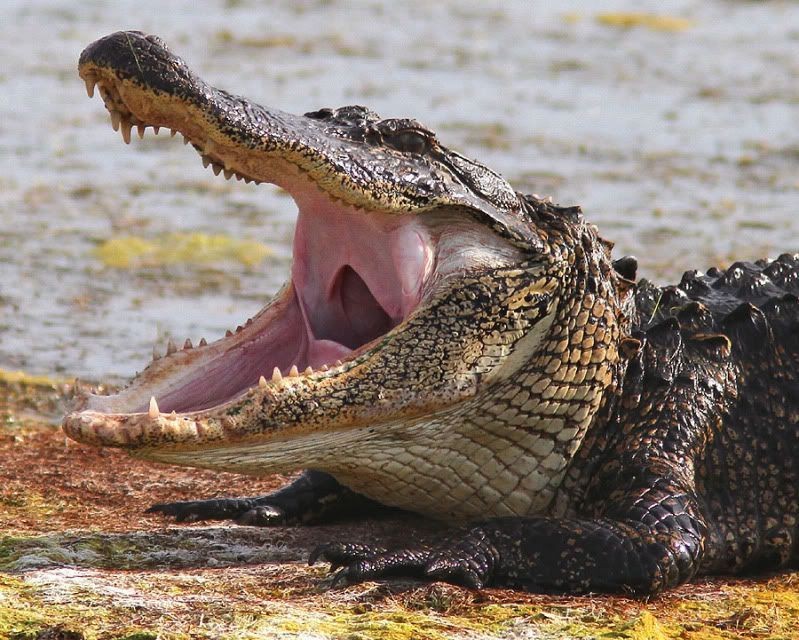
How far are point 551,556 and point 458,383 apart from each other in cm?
60

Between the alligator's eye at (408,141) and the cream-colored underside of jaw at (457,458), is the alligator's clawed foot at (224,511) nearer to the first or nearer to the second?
the cream-colored underside of jaw at (457,458)

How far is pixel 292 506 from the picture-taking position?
18.2ft

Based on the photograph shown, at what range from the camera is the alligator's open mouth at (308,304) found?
15.3 ft

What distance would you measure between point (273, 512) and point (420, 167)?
1.44 m

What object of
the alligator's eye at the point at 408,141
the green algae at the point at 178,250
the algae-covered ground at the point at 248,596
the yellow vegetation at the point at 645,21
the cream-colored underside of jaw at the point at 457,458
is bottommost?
the algae-covered ground at the point at 248,596

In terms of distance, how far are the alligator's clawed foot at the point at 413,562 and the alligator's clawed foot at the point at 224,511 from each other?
36.6 inches

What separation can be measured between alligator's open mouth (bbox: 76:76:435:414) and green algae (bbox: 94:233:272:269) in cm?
442

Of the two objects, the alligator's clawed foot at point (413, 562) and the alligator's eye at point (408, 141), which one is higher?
the alligator's eye at point (408, 141)

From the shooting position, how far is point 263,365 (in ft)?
16.6

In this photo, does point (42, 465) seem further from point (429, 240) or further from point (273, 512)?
point (429, 240)

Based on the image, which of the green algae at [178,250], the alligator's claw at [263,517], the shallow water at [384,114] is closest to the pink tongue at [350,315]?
the alligator's claw at [263,517]

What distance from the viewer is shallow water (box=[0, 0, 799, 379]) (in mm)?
9078

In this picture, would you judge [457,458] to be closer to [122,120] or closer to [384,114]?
[122,120]

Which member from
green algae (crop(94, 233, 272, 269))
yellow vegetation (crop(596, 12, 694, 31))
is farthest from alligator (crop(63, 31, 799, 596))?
yellow vegetation (crop(596, 12, 694, 31))
